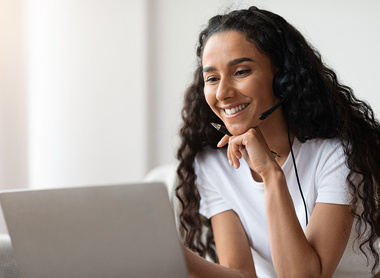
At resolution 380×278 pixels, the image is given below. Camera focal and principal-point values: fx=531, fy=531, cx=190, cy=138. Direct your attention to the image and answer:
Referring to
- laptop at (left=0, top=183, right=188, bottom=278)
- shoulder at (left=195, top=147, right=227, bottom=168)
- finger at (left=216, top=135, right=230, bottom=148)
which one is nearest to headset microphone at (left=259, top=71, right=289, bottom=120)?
finger at (left=216, top=135, right=230, bottom=148)

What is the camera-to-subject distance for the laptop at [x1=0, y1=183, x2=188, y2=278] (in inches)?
31.1

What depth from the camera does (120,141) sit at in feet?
9.17

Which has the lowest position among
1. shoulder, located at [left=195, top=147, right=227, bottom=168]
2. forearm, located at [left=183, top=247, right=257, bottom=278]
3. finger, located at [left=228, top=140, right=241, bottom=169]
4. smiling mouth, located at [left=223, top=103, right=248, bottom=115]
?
forearm, located at [left=183, top=247, right=257, bottom=278]

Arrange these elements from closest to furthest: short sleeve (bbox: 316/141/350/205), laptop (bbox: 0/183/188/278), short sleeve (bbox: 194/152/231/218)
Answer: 1. laptop (bbox: 0/183/188/278)
2. short sleeve (bbox: 316/141/350/205)
3. short sleeve (bbox: 194/152/231/218)

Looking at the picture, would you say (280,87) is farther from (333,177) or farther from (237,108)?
(333,177)

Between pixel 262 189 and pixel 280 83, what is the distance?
29 centimetres

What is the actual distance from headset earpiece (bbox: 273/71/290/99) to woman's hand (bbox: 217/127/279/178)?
4.0 inches

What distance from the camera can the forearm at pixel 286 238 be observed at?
3.84 feet

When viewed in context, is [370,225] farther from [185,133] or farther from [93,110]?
[93,110]

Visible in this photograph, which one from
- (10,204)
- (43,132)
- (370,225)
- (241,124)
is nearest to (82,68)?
(43,132)

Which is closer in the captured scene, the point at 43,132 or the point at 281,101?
the point at 281,101

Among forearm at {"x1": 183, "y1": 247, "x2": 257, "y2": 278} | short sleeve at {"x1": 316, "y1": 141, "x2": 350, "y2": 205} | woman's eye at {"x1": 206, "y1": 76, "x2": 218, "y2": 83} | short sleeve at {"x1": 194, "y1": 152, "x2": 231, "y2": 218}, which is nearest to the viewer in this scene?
forearm at {"x1": 183, "y1": 247, "x2": 257, "y2": 278}

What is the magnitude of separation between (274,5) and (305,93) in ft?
3.81

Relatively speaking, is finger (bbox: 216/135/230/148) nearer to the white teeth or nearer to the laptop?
the white teeth
